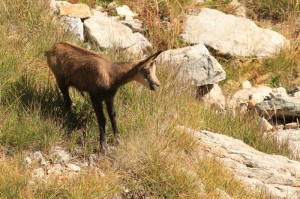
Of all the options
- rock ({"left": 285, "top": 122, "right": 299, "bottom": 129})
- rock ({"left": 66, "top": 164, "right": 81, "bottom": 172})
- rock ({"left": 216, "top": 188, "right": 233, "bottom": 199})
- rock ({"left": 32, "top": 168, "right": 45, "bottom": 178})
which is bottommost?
rock ({"left": 285, "top": 122, "right": 299, "bottom": 129})

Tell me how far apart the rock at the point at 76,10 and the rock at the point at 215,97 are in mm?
2513

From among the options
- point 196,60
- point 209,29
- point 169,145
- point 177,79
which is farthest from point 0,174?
point 209,29

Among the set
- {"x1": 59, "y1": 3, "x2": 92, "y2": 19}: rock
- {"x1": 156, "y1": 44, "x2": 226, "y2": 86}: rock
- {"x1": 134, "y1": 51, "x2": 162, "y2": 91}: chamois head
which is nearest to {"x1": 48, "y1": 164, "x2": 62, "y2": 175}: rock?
{"x1": 134, "y1": 51, "x2": 162, "y2": 91}: chamois head

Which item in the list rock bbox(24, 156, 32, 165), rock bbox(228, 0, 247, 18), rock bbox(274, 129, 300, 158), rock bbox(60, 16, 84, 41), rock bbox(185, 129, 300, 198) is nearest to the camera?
rock bbox(24, 156, 32, 165)

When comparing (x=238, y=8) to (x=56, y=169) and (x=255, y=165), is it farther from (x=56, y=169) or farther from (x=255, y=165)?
(x=56, y=169)

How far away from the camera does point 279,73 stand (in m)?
12.6

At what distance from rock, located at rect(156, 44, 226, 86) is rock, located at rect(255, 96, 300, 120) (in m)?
0.84

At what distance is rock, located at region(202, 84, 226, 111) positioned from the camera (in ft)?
34.1

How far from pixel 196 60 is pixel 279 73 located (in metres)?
2.62

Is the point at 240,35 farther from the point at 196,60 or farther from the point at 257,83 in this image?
the point at 196,60

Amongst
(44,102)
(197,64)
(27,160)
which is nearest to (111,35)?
(197,64)

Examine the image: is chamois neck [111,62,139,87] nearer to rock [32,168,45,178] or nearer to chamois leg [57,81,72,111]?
chamois leg [57,81,72,111]

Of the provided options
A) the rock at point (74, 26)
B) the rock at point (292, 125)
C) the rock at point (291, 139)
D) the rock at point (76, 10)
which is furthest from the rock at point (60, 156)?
the rock at point (292, 125)

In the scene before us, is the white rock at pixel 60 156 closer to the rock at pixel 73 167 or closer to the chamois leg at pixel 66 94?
the rock at pixel 73 167
